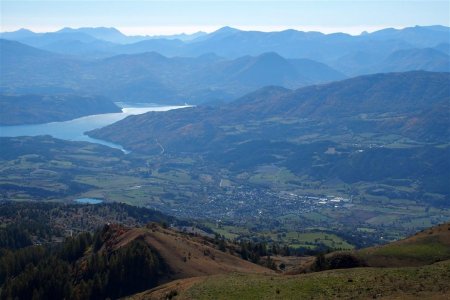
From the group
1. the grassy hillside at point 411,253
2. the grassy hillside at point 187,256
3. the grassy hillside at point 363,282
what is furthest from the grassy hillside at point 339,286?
the grassy hillside at point 187,256

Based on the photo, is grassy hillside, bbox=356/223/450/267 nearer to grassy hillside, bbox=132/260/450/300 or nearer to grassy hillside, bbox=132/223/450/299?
grassy hillside, bbox=132/223/450/299

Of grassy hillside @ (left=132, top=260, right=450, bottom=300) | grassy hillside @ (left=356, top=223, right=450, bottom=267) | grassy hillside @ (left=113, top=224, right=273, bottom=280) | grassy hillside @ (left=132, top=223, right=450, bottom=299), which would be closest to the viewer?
grassy hillside @ (left=132, top=260, right=450, bottom=300)

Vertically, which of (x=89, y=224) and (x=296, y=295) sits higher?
(x=296, y=295)

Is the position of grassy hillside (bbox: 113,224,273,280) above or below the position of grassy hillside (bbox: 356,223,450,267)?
below

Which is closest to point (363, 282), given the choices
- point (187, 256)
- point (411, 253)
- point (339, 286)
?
point (339, 286)

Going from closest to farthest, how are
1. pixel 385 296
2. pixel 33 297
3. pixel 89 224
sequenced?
1. pixel 385 296
2. pixel 33 297
3. pixel 89 224

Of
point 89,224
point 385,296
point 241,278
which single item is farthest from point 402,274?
point 89,224

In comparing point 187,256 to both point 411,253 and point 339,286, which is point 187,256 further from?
point 339,286

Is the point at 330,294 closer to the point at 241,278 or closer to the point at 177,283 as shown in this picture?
the point at 241,278

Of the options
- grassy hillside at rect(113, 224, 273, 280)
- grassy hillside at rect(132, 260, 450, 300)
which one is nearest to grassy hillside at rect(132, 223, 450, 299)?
grassy hillside at rect(132, 260, 450, 300)

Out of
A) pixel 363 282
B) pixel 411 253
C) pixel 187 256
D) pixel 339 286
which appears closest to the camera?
pixel 339 286

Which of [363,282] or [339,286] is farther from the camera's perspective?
[363,282]
